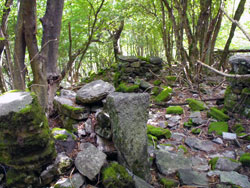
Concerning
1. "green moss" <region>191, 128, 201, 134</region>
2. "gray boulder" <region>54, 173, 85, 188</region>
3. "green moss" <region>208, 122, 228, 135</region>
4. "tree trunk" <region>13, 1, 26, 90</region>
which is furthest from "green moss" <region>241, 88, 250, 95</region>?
"tree trunk" <region>13, 1, 26, 90</region>

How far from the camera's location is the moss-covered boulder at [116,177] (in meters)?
2.26

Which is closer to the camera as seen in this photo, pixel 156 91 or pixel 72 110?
pixel 72 110

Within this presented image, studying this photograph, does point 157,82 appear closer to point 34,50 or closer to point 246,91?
point 246,91

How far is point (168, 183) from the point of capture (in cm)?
268

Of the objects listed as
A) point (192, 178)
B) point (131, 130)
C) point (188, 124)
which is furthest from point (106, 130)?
point (188, 124)

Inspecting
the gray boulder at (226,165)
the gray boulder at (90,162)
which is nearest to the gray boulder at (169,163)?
the gray boulder at (226,165)

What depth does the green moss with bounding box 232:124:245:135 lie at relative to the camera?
4.12 metres

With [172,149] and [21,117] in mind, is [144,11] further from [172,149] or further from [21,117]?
[21,117]

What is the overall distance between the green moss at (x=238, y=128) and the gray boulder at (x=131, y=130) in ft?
8.52

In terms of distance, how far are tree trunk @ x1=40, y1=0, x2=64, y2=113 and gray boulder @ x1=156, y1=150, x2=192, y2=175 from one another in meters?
2.49

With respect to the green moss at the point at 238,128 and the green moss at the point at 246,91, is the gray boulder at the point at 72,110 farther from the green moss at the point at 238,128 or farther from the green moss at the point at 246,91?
the green moss at the point at 246,91

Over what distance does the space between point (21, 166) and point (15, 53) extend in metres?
2.27

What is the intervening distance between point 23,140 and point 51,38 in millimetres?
2499

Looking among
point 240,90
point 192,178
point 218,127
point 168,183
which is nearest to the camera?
point 168,183
